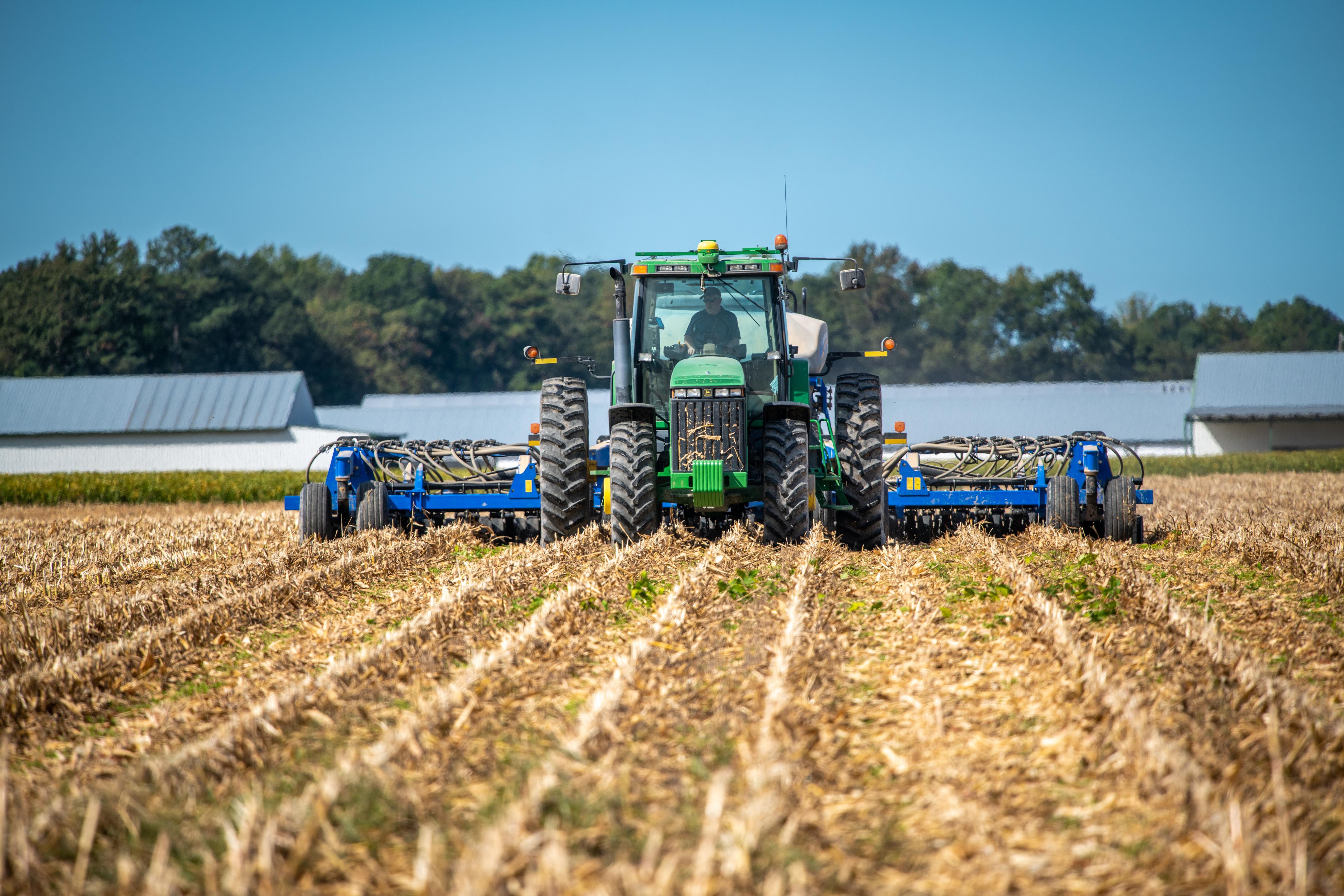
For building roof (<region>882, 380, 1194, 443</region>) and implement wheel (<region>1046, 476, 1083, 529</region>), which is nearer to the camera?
implement wheel (<region>1046, 476, 1083, 529</region>)

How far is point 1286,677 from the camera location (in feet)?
15.7

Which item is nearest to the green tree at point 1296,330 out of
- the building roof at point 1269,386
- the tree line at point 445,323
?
the tree line at point 445,323

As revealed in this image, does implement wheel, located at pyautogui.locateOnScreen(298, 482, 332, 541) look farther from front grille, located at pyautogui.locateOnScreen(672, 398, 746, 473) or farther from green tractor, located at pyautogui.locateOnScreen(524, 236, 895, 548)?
front grille, located at pyautogui.locateOnScreen(672, 398, 746, 473)

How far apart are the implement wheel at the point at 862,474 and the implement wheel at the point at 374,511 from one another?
436cm

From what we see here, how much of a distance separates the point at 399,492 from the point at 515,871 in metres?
8.48

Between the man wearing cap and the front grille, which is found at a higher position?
the man wearing cap

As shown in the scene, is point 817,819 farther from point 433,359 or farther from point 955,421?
point 433,359

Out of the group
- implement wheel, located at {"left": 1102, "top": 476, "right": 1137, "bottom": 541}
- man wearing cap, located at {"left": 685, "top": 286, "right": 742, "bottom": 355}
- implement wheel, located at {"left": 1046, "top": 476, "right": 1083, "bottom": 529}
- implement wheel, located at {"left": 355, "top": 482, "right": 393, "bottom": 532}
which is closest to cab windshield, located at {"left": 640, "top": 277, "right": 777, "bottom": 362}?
man wearing cap, located at {"left": 685, "top": 286, "right": 742, "bottom": 355}

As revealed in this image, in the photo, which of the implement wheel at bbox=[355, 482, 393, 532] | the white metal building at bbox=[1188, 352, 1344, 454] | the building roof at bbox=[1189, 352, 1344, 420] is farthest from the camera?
the building roof at bbox=[1189, 352, 1344, 420]

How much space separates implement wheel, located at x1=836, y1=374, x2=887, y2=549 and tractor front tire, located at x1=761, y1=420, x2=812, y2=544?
888 millimetres

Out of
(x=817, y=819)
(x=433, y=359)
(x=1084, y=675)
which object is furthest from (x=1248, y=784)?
(x=433, y=359)

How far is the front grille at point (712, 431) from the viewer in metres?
→ 8.69

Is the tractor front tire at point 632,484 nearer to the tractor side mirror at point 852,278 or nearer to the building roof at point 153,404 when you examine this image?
the tractor side mirror at point 852,278

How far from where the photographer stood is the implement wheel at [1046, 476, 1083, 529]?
10.5 metres
